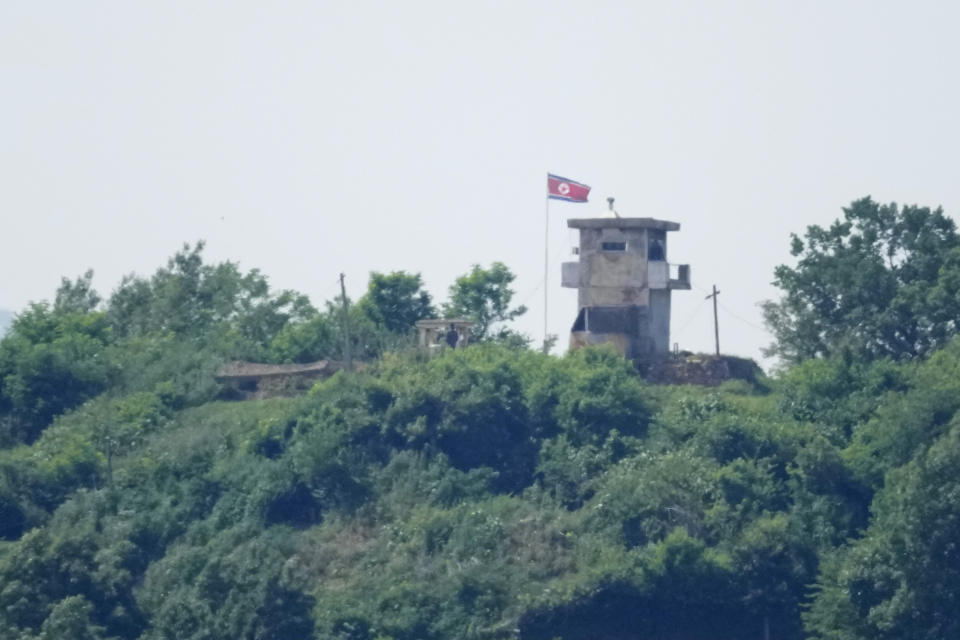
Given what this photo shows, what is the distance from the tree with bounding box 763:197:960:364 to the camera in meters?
46.6

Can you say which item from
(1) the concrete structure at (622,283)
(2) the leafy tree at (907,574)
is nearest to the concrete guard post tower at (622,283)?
(1) the concrete structure at (622,283)

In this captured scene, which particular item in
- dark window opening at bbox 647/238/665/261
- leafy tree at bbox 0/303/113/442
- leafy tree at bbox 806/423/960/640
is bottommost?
leafy tree at bbox 806/423/960/640

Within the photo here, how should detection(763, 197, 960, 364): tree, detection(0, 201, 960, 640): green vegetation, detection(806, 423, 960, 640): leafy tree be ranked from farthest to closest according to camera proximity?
detection(763, 197, 960, 364): tree, detection(0, 201, 960, 640): green vegetation, detection(806, 423, 960, 640): leafy tree

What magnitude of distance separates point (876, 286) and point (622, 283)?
20.6 ft

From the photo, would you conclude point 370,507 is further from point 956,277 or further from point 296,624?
point 956,277

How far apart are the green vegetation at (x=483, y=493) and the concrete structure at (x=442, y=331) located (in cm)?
59

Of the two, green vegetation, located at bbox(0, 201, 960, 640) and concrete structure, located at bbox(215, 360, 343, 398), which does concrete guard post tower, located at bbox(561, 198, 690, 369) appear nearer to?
green vegetation, located at bbox(0, 201, 960, 640)

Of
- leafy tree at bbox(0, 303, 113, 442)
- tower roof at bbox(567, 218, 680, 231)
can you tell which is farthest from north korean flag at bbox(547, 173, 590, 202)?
leafy tree at bbox(0, 303, 113, 442)

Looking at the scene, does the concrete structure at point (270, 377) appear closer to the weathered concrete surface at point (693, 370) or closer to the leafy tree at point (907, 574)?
the weathered concrete surface at point (693, 370)

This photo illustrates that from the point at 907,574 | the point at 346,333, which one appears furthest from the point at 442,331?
the point at 907,574

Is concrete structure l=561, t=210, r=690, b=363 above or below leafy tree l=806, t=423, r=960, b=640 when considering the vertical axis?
above

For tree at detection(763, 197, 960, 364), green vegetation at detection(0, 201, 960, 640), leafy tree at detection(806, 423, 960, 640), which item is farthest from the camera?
tree at detection(763, 197, 960, 364)

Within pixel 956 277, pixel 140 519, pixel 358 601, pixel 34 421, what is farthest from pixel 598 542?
pixel 34 421

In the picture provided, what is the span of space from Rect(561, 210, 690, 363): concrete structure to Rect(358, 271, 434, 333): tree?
21.7ft
